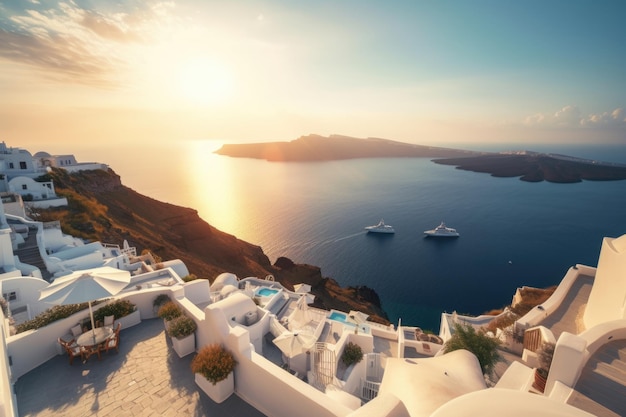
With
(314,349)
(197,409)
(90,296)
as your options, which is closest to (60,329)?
(90,296)

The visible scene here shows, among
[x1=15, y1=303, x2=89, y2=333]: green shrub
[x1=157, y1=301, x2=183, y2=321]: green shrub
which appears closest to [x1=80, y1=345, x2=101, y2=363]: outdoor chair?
[x1=15, y1=303, x2=89, y2=333]: green shrub

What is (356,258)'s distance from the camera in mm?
55812

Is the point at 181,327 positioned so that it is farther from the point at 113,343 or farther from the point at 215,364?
the point at 113,343

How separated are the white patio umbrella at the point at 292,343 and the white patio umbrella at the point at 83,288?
6.54 m

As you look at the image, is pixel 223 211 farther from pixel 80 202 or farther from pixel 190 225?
pixel 80 202

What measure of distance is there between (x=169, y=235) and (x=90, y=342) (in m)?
39.5

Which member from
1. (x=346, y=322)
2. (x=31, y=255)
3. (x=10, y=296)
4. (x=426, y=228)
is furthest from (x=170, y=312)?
(x=426, y=228)

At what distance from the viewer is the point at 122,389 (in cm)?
672

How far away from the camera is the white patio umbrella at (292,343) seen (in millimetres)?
11172

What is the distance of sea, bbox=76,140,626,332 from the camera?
4506 cm

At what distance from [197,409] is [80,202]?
38762 mm

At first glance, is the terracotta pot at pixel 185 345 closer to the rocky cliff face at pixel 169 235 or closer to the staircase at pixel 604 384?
the staircase at pixel 604 384

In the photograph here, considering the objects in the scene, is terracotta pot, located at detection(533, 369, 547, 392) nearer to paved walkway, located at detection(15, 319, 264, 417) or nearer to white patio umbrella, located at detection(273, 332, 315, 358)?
white patio umbrella, located at detection(273, 332, 315, 358)

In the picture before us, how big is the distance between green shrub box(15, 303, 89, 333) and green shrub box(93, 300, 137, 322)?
20.5 inches
